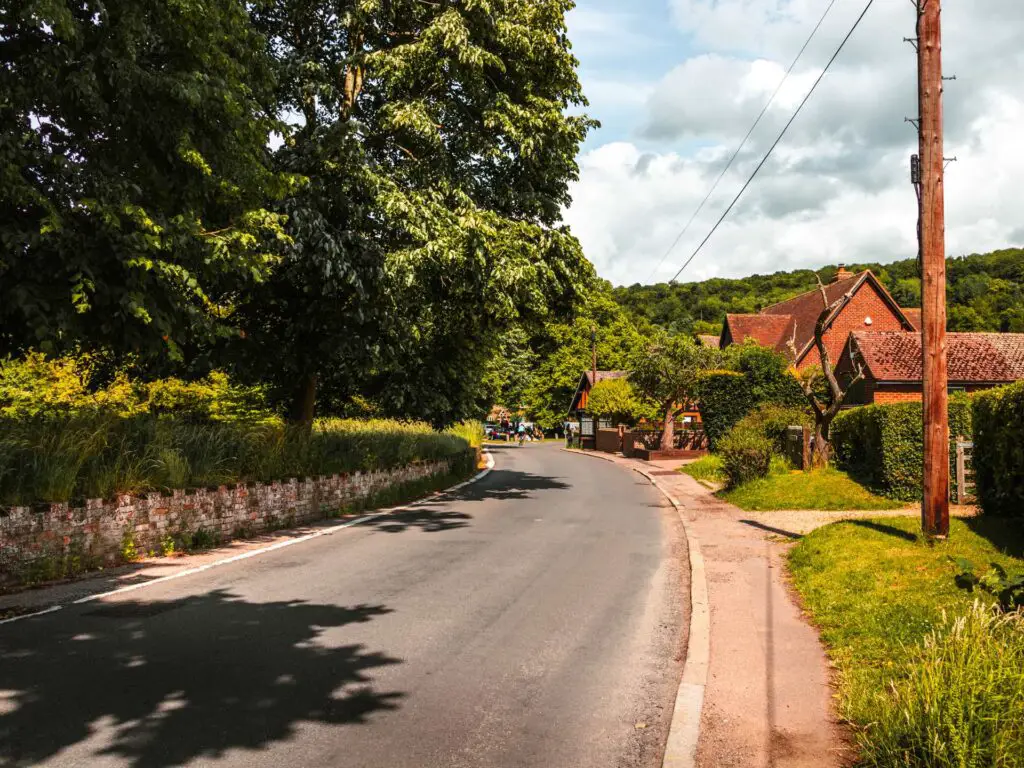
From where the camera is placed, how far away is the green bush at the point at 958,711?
3.80 meters

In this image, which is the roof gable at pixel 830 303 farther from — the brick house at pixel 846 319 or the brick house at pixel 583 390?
the brick house at pixel 583 390

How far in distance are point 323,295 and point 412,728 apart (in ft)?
40.9

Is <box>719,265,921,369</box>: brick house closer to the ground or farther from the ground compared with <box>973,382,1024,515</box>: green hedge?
farther from the ground

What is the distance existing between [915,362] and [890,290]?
2426 inches

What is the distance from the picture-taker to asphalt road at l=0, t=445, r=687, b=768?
468 cm

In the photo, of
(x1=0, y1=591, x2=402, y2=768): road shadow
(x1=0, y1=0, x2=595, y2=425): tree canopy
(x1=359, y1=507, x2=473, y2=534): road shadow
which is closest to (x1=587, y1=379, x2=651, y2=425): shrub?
(x1=0, y1=0, x2=595, y2=425): tree canopy

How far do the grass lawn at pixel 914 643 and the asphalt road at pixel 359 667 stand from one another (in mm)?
1379

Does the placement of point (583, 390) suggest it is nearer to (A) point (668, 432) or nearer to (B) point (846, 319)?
(B) point (846, 319)

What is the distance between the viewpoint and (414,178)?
17.9 m

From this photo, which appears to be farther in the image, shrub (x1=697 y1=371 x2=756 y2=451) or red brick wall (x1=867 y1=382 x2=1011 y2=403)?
red brick wall (x1=867 y1=382 x2=1011 y2=403)

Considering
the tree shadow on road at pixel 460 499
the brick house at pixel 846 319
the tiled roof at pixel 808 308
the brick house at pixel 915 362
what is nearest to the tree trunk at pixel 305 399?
the tree shadow on road at pixel 460 499

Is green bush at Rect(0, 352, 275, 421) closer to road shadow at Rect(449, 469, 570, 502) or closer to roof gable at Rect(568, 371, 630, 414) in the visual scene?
road shadow at Rect(449, 469, 570, 502)

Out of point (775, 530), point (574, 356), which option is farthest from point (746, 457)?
point (574, 356)

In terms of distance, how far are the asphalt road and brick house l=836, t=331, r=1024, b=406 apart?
105ft
